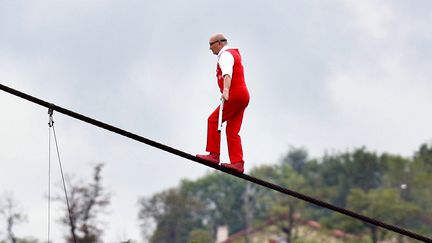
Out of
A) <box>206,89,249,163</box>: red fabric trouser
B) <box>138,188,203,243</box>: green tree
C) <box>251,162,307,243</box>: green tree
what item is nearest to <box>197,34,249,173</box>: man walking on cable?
<box>206,89,249,163</box>: red fabric trouser

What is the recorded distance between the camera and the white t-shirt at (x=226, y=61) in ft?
42.9

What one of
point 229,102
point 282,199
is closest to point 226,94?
point 229,102

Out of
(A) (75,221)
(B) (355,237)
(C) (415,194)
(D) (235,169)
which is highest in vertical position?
(C) (415,194)

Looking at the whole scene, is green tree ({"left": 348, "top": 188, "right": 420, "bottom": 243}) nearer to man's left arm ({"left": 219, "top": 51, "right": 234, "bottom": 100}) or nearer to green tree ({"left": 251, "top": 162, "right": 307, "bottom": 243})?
green tree ({"left": 251, "top": 162, "right": 307, "bottom": 243})

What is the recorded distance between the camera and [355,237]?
105375 millimetres

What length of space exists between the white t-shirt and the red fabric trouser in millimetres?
266

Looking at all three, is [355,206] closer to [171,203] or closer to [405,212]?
[405,212]

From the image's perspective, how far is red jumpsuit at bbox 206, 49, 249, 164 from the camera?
13.2 meters

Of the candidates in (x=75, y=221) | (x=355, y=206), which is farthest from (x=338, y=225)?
(x=75, y=221)

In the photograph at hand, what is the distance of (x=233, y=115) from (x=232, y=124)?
0.10m

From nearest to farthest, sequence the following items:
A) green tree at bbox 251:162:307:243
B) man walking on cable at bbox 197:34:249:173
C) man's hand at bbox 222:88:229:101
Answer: man's hand at bbox 222:88:229:101 < man walking on cable at bbox 197:34:249:173 < green tree at bbox 251:162:307:243

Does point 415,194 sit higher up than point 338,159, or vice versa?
point 338,159

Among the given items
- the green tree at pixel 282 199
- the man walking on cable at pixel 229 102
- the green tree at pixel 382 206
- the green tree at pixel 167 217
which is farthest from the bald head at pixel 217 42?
the green tree at pixel 167 217

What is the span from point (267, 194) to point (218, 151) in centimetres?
12353
